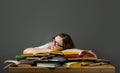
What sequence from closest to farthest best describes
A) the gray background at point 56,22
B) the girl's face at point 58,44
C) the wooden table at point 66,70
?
the wooden table at point 66,70 → the girl's face at point 58,44 → the gray background at point 56,22

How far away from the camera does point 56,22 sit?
7.67ft

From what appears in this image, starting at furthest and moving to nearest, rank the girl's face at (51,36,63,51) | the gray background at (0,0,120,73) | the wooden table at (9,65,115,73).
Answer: the gray background at (0,0,120,73) → the girl's face at (51,36,63,51) → the wooden table at (9,65,115,73)

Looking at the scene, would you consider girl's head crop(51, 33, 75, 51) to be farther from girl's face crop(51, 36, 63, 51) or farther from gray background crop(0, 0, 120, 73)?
gray background crop(0, 0, 120, 73)

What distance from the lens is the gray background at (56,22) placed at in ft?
7.66

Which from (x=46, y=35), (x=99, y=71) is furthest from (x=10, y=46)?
(x=99, y=71)

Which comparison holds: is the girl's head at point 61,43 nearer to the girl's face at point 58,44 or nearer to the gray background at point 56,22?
the girl's face at point 58,44

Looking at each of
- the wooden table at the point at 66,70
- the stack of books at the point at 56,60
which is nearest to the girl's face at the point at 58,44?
the stack of books at the point at 56,60

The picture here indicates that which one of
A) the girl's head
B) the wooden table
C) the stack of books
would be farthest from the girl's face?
the wooden table

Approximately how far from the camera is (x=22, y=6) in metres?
2.33

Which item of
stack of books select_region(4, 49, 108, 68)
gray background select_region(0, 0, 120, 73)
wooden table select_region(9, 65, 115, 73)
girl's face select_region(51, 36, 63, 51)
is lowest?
wooden table select_region(9, 65, 115, 73)

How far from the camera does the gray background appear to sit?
7.66ft

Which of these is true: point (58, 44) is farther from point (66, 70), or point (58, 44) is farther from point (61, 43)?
point (66, 70)

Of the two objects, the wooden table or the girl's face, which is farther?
the girl's face

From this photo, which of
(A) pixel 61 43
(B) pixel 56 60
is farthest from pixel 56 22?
(B) pixel 56 60
